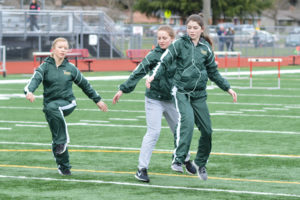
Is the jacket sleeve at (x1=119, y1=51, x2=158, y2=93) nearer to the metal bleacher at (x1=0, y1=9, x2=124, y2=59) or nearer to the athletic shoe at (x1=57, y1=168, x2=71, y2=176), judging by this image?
the athletic shoe at (x1=57, y1=168, x2=71, y2=176)

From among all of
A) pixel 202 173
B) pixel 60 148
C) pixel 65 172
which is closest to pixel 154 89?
pixel 202 173

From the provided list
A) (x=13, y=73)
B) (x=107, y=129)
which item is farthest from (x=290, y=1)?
(x=107, y=129)

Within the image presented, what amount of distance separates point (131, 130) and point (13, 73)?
19284mm

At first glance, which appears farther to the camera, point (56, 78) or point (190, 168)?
point (190, 168)

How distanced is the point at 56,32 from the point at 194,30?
2800 cm

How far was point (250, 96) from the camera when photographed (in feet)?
66.4

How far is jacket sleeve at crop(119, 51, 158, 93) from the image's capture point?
8539 mm

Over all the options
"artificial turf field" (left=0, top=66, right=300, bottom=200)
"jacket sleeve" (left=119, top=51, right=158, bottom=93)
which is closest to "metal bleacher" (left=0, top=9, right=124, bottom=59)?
"artificial turf field" (left=0, top=66, right=300, bottom=200)

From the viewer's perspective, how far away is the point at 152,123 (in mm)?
8617

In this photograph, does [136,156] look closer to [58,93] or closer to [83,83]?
[83,83]

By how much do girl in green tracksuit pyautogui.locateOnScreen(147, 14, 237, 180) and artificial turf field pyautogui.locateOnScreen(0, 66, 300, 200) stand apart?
1.68 ft

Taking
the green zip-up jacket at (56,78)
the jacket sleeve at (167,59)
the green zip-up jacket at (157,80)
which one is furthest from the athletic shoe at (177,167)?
the green zip-up jacket at (56,78)

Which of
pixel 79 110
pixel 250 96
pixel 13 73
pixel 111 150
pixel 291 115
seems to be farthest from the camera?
pixel 13 73

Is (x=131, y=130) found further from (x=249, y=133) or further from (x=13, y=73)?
(x=13, y=73)
